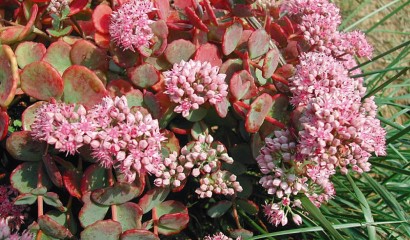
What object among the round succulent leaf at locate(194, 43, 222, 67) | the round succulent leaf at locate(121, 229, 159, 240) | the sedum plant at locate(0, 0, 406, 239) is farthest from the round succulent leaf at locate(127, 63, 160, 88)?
the round succulent leaf at locate(121, 229, 159, 240)

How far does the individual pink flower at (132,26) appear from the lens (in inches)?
43.0

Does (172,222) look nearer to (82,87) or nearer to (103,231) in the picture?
(103,231)

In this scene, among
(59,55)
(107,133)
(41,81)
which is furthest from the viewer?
(59,55)

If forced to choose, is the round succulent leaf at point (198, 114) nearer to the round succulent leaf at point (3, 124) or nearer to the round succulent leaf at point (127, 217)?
the round succulent leaf at point (127, 217)

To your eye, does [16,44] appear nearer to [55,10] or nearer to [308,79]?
[55,10]

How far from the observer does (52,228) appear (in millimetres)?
1079

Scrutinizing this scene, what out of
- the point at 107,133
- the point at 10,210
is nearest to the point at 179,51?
the point at 107,133

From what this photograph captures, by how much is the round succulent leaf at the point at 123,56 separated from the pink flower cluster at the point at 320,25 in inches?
16.9

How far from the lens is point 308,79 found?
1.13 meters

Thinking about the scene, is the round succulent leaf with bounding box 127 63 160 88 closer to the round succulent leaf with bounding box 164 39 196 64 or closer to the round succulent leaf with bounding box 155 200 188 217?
the round succulent leaf with bounding box 164 39 196 64

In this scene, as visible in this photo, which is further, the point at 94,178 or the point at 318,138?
the point at 94,178

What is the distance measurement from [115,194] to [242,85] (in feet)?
1.18

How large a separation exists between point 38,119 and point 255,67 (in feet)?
1.65

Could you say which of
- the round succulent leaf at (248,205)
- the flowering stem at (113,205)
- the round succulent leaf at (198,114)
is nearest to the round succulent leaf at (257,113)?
the round succulent leaf at (198,114)
